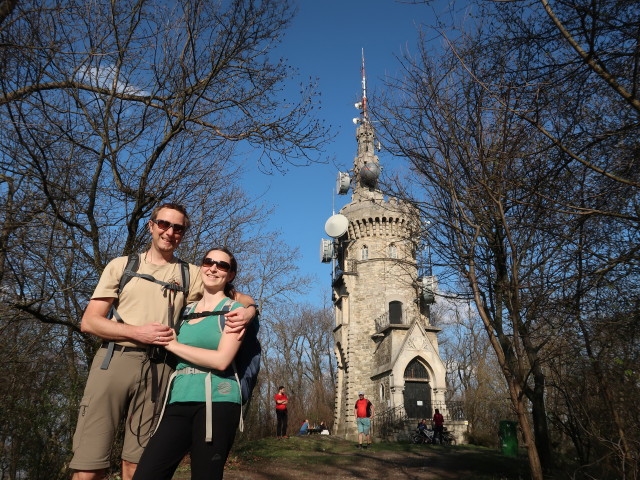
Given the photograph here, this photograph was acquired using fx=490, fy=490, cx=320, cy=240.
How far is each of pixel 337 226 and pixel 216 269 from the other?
31.1 metres

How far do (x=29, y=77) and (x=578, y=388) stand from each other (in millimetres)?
8974

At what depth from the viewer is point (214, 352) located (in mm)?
2877

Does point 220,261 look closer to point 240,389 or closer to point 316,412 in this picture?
point 240,389

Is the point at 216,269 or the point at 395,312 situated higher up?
the point at 395,312

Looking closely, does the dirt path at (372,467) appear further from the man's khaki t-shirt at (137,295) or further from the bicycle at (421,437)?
the bicycle at (421,437)

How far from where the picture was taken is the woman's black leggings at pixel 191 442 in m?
2.74

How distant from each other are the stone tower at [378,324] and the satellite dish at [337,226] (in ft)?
0.25

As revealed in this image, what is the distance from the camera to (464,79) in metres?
7.75

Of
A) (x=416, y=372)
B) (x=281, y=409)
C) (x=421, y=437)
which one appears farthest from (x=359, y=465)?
(x=416, y=372)

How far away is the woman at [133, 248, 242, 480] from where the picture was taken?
109 inches

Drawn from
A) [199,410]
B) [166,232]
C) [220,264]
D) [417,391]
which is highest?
[417,391]

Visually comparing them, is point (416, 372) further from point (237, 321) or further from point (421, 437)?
point (237, 321)

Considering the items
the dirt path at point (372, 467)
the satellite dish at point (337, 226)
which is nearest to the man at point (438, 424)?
the dirt path at point (372, 467)

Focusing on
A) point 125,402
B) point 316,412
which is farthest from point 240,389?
point 316,412
